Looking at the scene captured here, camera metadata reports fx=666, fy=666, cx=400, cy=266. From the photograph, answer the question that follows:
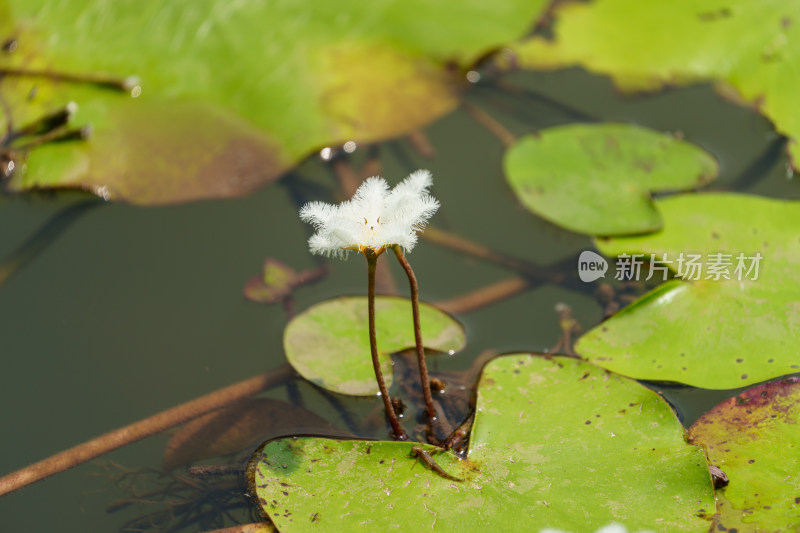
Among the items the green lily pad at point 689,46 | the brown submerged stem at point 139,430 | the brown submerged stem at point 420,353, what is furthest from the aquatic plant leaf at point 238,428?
the green lily pad at point 689,46

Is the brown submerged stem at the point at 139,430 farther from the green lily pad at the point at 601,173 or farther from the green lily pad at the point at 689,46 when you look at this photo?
the green lily pad at the point at 689,46

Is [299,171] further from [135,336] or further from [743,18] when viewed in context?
[743,18]

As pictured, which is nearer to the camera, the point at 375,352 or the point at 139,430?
the point at 375,352

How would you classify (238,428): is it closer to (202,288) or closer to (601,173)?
(202,288)

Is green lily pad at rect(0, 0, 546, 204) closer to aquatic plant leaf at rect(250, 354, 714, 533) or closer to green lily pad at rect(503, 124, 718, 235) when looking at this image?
green lily pad at rect(503, 124, 718, 235)

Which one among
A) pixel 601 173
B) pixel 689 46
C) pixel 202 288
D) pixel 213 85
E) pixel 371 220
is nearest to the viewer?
pixel 371 220

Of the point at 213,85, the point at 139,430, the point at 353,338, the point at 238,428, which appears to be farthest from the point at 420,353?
the point at 213,85

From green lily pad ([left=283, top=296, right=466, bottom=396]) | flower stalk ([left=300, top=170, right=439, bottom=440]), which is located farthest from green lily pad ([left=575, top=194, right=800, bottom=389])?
flower stalk ([left=300, top=170, right=439, bottom=440])
